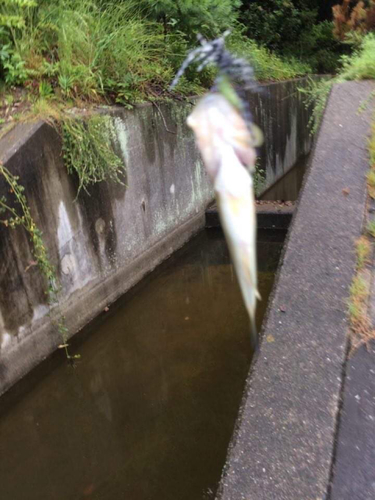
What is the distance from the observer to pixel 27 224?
3195 millimetres

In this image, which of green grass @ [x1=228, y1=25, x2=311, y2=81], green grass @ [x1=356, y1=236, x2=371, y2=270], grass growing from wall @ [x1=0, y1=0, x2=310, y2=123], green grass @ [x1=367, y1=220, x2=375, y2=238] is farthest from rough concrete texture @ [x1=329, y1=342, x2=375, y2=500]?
green grass @ [x1=228, y1=25, x2=311, y2=81]

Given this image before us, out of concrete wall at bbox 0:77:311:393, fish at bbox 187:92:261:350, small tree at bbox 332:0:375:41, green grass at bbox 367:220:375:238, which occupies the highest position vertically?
fish at bbox 187:92:261:350

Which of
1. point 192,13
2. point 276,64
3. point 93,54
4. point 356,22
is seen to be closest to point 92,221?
point 93,54

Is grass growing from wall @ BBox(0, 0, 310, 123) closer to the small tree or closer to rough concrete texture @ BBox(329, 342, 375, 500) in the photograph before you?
the small tree

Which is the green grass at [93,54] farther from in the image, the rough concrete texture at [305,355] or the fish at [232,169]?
the fish at [232,169]

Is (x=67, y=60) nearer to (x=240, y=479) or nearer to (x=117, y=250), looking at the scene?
(x=117, y=250)

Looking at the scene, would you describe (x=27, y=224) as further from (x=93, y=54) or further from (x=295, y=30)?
(x=295, y=30)

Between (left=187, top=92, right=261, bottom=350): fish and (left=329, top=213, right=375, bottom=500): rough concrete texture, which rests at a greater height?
(left=187, top=92, right=261, bottom=350): fish

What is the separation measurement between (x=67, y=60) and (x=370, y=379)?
3.40 meters

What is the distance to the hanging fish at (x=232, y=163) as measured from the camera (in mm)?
453

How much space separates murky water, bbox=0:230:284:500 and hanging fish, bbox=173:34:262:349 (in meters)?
2.61

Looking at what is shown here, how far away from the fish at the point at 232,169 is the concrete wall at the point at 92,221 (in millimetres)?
2845

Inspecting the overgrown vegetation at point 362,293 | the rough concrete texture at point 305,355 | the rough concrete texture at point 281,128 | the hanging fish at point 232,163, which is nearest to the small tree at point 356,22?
the rough concrete texture at point 281,128

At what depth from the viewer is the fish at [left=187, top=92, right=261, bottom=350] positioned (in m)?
0.45
